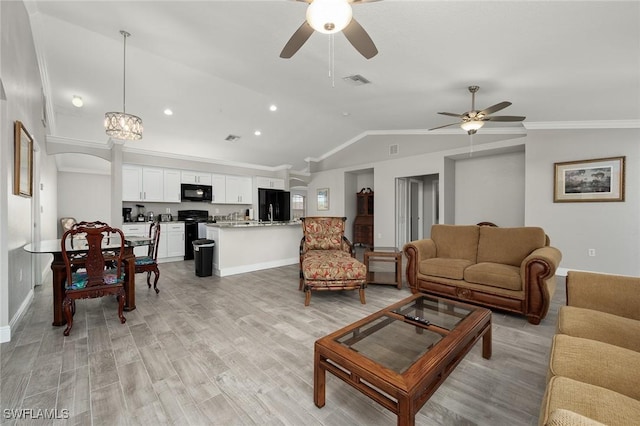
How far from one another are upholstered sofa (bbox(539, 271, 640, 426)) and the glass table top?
1.78ft

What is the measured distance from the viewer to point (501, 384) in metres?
1.68

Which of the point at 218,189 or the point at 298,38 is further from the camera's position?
the point at 218,189

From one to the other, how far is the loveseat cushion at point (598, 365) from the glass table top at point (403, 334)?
534 mm

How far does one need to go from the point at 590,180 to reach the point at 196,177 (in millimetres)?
7794

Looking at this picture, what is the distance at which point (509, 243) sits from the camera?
3.21 meters

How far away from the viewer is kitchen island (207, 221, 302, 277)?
442 cm

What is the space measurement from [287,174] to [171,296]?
5120mm

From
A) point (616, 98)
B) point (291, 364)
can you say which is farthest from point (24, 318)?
point (616, 98)

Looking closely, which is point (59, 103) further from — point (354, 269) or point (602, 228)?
point (602, 228)

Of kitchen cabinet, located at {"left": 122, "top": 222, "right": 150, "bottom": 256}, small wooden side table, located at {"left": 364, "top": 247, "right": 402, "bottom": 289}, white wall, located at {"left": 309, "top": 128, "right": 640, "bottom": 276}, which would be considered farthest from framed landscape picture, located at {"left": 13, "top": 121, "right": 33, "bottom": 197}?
white wall, located at {"left": 309, "top": 128, "right": 640, "bottom": 276}

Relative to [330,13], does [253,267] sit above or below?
below

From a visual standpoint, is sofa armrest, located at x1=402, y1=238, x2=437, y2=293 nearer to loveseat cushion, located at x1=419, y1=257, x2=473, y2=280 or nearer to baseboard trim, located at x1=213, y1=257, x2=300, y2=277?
loveseat cushion, located at x1=419, y1=257, x2=473, y2=280

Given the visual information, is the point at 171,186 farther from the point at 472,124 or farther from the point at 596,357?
the point at 596,357

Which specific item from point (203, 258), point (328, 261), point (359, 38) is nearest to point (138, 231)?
point (203, 258)
